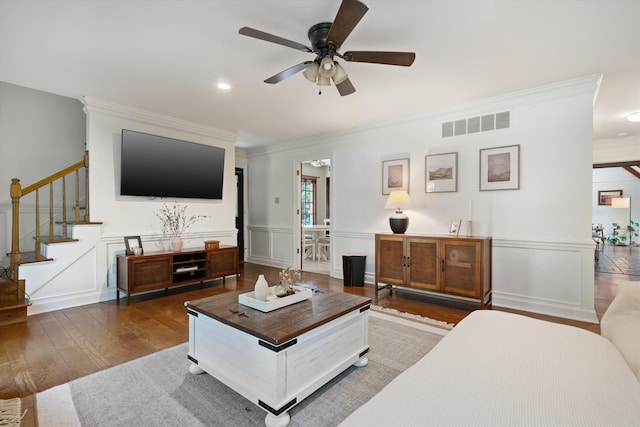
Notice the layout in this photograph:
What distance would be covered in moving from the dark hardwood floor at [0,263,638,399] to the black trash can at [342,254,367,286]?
200 millimetres

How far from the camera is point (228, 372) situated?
1864mm

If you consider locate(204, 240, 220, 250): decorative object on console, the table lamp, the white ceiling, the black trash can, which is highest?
the white ceiling

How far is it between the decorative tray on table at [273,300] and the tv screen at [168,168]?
113 inches

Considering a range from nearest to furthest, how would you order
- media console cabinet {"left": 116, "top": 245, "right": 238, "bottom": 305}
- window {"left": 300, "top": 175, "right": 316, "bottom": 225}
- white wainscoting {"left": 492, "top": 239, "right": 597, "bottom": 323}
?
1. white wainscoting {"left": 492, "top": 239, "right": 597, "bottom": 323}
2. media console cabinet {"left": 116, "top": 245, "right": 238, "bottom": 305}
3. window {"left": 300, "top": 175, "right": 316, "bottom": 225}

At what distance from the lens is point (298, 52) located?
2.59 metres

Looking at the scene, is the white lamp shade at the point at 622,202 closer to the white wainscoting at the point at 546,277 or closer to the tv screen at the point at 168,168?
the white wainscoting at the point at 546,277

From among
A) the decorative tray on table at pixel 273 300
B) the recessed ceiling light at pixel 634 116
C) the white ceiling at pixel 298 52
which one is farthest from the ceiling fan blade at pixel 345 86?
the recessed ceiling light at pixel 634 116

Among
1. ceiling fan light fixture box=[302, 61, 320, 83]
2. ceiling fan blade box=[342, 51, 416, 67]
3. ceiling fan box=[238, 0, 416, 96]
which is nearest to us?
ceiling fan box=[238, 0, 416, 96]

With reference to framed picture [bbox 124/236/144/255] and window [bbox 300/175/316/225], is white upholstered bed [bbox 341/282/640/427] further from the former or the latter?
window [bbox 300/175/316/225]

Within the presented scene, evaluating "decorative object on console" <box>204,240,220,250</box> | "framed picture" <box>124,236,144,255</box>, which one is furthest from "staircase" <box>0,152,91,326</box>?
"decorative object on console" <box>204,240,220,250</box>

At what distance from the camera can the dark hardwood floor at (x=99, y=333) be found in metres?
2.15

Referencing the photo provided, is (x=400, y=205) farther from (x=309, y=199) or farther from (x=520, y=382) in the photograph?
(x=309, y=199)

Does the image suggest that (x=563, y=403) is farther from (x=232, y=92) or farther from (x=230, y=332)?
(x=232, y=92)

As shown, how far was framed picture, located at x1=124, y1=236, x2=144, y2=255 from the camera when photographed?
3.80 meters
